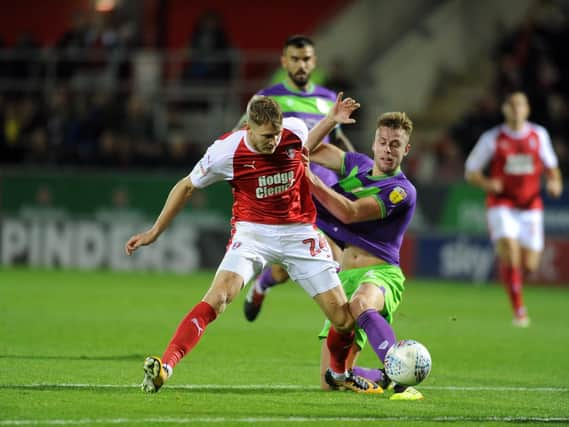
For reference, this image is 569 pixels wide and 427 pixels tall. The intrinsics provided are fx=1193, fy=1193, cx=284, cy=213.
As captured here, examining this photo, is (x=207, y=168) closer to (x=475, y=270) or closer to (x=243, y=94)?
(x=475, y=270)

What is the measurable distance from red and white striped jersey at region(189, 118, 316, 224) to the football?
1058 millimetres

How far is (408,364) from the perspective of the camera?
6.93 meters

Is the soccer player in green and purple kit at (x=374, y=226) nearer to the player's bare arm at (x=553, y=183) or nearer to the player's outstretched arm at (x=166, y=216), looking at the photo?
the player's outstretched arm at (x=166, y=216)

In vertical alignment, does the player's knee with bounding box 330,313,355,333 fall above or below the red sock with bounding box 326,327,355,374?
above

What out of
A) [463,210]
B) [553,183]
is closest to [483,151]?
A: [553,183]

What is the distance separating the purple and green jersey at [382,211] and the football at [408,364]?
992mm

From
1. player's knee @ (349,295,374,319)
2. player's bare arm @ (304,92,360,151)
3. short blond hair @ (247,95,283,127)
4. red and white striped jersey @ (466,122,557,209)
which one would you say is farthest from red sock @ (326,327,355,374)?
red and white striped jersey @ (466,122,557,209)

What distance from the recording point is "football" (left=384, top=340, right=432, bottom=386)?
6.91m

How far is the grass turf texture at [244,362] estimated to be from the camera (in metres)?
6.59

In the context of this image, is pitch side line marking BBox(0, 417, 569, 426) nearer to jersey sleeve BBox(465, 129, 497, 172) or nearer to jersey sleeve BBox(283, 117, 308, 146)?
jersey sleeve BBox(283, 117, 308, 146)

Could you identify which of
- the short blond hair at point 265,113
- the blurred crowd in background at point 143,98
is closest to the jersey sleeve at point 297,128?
the short blond hair at point 265,113

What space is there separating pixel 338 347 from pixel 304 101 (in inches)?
127

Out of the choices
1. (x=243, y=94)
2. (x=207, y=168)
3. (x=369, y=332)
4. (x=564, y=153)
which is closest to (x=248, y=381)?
(x=369, y=332)

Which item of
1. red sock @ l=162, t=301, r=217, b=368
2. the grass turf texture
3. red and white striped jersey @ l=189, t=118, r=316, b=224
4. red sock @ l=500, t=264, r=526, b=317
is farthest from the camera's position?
red sock @ l=500, t=264, r=526, b=317
